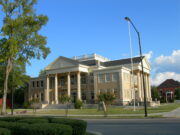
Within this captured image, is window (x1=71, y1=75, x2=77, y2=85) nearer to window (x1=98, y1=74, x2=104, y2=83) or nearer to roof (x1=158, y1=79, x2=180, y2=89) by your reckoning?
window (x1=98, y1=74, x2=104, y2=83)

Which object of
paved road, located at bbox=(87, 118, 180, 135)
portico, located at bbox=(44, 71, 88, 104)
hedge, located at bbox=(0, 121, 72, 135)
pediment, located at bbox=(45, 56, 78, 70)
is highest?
pediment, located at bbox=(45, 56, 78, 70)

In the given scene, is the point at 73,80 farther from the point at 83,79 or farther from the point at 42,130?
the point at 42,130

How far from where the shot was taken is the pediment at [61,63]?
193ft

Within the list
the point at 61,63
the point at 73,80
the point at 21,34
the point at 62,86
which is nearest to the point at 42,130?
the point at 21,34

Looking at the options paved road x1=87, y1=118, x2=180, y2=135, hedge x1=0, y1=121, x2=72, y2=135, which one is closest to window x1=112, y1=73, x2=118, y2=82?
paved road x1=87, y1=118, x2=180, y2=135

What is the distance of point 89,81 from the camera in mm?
59406

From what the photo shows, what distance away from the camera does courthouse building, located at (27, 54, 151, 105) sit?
54.4m

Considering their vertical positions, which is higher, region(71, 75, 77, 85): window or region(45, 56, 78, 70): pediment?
region(45, 56, 78, 70): pediment

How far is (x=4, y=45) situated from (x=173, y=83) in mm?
89253

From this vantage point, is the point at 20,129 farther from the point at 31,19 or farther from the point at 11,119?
the point at 31,19

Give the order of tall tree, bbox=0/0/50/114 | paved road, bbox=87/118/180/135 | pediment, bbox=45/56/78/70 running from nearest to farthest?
paved road, bbox=87/118/180/135
tall tree, bbox=0/0/50/114
pediment, bbox=45/56/78/70

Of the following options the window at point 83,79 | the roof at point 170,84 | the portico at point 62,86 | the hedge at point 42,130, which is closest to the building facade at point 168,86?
the roof at point 170,84

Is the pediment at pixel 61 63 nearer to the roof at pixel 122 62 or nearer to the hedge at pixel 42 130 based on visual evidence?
the roof at pixel 122 62

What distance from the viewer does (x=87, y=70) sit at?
2359 inches
